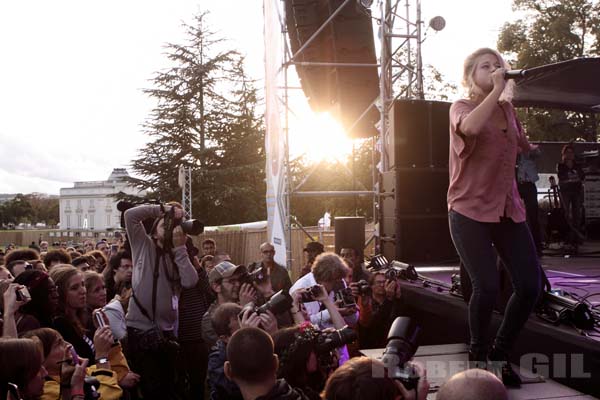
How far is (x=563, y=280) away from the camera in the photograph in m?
4.43

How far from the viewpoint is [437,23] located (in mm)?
7828

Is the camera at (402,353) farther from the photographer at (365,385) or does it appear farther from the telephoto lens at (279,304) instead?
the telephoto lens at (279,304)

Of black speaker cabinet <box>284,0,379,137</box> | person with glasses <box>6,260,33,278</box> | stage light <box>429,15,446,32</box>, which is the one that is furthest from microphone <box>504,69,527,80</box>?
stage light <box>429,15,446,32</box>

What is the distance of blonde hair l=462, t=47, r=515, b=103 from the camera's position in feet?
8.43

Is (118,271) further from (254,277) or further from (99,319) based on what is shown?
(99,319)

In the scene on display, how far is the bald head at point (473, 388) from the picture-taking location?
1.47m

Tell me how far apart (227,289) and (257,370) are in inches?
80.5

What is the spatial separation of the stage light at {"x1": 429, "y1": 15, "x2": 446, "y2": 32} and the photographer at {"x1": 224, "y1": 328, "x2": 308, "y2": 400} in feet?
22.4

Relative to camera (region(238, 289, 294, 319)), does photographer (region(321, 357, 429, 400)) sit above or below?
below

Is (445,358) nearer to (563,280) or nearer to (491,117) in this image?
(491,117)

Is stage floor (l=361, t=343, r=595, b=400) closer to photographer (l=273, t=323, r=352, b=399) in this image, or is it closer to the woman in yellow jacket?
photographer (l=273, t=323, r=352, b=399)

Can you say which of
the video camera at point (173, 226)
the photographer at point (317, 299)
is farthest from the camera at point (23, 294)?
the photographer at point (317, 299)

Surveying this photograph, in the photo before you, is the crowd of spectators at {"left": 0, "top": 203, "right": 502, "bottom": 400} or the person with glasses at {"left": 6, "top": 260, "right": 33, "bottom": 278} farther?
the person with glasses at {"left": 6, "top": 260, "right": 33, "bottom": 278}

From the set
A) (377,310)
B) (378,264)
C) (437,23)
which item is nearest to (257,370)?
(377,310)
